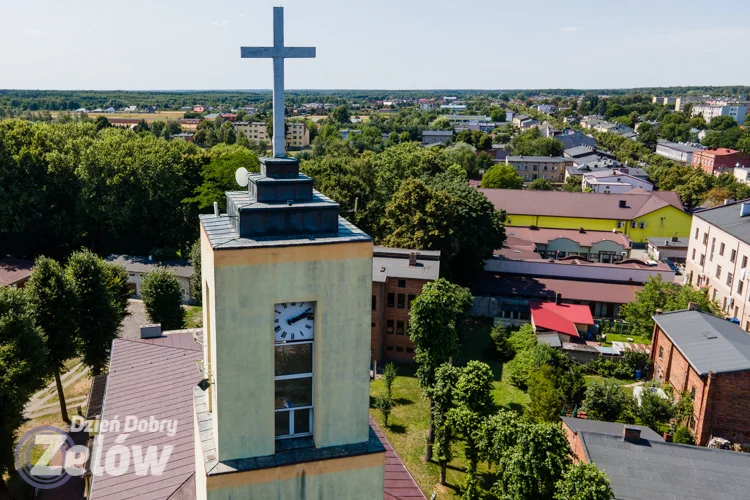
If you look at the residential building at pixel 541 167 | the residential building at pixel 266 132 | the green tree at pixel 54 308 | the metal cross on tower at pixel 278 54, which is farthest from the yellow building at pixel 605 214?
the residential building at pixel 266 132

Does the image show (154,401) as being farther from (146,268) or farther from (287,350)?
(146,268)

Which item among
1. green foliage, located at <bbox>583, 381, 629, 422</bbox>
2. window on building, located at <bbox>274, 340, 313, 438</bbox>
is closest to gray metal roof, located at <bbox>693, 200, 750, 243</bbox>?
green foliage, located at <bbox>583, 381, 629, 422</bbox>

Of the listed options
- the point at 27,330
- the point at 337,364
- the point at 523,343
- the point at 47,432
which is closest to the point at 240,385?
the point at 337,364

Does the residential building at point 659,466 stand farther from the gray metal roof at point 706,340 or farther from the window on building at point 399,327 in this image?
the window on building at point 399,327

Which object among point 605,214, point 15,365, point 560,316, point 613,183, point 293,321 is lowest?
point 560,316

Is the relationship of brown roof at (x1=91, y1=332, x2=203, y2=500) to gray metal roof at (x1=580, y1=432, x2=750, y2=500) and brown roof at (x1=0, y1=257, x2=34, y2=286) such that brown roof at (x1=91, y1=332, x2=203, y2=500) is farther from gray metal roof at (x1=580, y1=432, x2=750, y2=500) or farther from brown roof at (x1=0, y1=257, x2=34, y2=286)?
brown roof at (x1=0, y1=257, x2=34, y2=286)

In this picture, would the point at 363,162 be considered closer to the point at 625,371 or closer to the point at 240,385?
the point at 625,371
